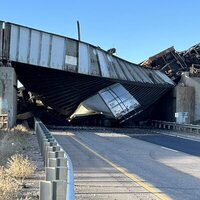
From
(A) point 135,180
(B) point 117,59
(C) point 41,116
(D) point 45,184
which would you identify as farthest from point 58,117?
(D) point 45,184

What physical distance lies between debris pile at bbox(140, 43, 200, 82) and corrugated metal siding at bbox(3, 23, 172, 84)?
277 inches

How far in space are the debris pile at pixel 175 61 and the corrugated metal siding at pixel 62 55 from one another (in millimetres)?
7044

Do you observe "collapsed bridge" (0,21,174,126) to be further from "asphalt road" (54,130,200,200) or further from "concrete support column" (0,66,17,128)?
"asphalt road" (54,130,200,200)

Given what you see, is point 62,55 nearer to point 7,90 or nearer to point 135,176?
point 7,90

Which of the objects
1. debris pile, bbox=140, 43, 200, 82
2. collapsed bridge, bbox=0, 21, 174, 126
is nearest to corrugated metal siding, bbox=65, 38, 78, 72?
collapsed bridge, bbox=0, 21, 174, 126

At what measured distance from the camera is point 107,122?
4347 cm

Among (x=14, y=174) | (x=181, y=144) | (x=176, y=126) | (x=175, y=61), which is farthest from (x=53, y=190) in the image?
(x=175, y=61)

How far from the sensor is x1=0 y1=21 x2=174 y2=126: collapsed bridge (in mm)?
33094

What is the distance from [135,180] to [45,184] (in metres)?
6.74

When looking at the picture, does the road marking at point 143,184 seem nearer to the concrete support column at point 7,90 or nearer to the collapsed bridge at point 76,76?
the concrete support column at point 7,90

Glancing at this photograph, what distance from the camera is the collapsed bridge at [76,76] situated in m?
33.1

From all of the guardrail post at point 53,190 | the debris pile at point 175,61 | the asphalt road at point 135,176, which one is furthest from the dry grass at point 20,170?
the debris pile at point 175,61

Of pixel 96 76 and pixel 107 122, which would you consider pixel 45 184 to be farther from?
pixel 107 122

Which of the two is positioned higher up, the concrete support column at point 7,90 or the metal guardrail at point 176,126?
the concrete support column at point 7,90
